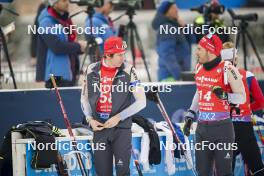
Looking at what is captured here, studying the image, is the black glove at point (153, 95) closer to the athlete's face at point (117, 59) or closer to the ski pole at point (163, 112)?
the ski pole at point (163, 112)

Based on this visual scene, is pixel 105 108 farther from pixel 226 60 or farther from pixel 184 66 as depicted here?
pixel 184 66

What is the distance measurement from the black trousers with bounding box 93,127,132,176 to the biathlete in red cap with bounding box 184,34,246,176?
0.76 m

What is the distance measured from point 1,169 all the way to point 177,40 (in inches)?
167

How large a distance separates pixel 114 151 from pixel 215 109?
115 centimetres

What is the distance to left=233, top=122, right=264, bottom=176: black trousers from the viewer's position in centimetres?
1132

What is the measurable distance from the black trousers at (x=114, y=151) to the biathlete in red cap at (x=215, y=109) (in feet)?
2.50

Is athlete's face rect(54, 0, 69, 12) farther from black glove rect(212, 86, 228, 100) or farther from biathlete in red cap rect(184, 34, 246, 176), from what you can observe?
black glove rect(212, 86, 228, 100)

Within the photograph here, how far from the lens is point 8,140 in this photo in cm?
1120

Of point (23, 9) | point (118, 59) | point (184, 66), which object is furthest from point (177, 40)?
point (23, 9)

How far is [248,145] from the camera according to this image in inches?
446

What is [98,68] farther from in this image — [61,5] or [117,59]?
[61,5]

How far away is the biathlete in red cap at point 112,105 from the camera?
34.8 feet

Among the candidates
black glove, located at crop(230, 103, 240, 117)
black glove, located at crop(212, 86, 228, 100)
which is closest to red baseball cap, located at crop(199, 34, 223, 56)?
black glove, located at crop(212, 86, 228, 100)

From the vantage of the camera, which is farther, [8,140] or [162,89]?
[162,89]
